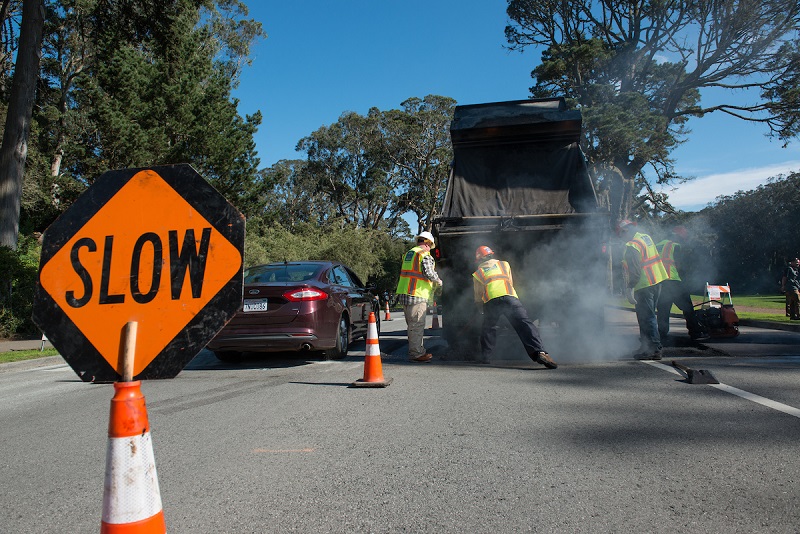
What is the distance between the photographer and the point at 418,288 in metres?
8.48

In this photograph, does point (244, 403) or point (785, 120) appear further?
point (785, 120)

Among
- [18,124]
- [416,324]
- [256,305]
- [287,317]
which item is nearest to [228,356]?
[256,305]

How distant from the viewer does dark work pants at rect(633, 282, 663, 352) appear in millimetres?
8008

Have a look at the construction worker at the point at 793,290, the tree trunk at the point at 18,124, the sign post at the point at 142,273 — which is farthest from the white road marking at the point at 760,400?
the tree trunk at the point at 18,124

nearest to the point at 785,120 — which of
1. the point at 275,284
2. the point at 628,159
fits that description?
the point at 628,159

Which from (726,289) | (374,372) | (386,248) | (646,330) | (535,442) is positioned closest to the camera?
(535,442)

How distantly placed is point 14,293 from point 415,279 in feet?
33.4

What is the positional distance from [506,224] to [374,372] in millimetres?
2914

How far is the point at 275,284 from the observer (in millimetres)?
8375

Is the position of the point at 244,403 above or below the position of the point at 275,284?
below

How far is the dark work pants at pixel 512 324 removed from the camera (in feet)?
24.6

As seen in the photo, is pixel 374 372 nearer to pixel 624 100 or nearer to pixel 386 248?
pixel 624 100

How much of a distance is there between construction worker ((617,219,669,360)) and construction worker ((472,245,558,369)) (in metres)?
1.51

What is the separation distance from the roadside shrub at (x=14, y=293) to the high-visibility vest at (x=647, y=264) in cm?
1197
